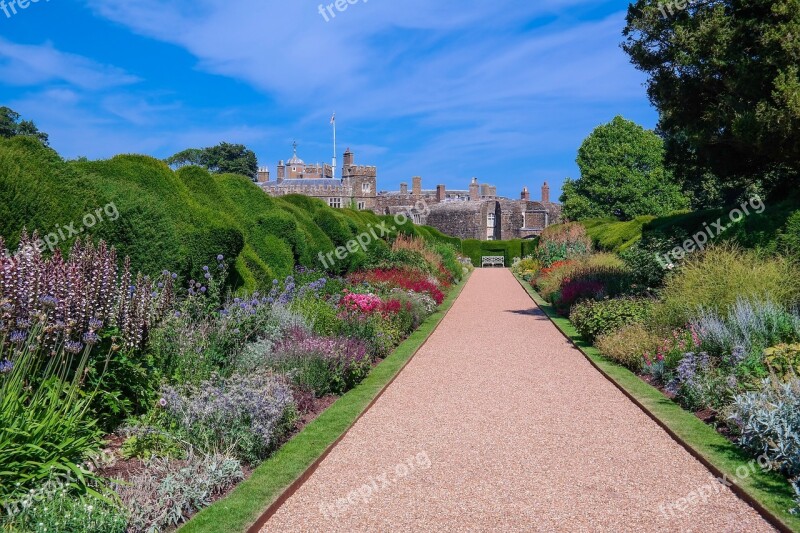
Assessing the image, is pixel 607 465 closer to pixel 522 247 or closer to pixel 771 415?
pixel 771 415

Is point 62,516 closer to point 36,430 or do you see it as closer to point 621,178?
point 36,430

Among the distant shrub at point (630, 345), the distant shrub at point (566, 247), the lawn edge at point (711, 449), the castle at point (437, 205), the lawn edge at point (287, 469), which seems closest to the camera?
the lawn edge at point (287, 469)

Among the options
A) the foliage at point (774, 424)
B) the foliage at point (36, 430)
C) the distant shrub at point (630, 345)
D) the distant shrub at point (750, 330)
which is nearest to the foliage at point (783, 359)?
the distant shrub at point (750, 330)

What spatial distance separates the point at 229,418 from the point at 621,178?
44732mm

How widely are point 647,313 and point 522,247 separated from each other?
41.2 metres

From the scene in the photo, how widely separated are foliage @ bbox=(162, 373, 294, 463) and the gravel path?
0.57 m

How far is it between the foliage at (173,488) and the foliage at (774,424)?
3916mm

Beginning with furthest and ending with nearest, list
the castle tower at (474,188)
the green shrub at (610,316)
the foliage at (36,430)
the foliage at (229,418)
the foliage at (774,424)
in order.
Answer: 1. the castle tower at (474,188)
2. the green shrub at (610,316)
3. the foliage at (229,418)
4. the foliage at (774,424)
5. the foliage at (36,430)

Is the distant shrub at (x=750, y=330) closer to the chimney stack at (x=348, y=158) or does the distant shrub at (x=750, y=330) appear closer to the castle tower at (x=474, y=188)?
the chimney stack at (x=348, y=158)

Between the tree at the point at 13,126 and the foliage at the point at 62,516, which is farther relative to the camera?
the tree at the point at 13,126

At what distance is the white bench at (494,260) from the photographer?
52250mm

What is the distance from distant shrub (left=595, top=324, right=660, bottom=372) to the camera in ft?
30.7

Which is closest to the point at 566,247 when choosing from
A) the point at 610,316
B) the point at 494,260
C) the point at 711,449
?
the point at 610,316

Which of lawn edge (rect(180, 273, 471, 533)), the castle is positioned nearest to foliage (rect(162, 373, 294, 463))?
lawn edge (rect(180, 273, 471, 533))
